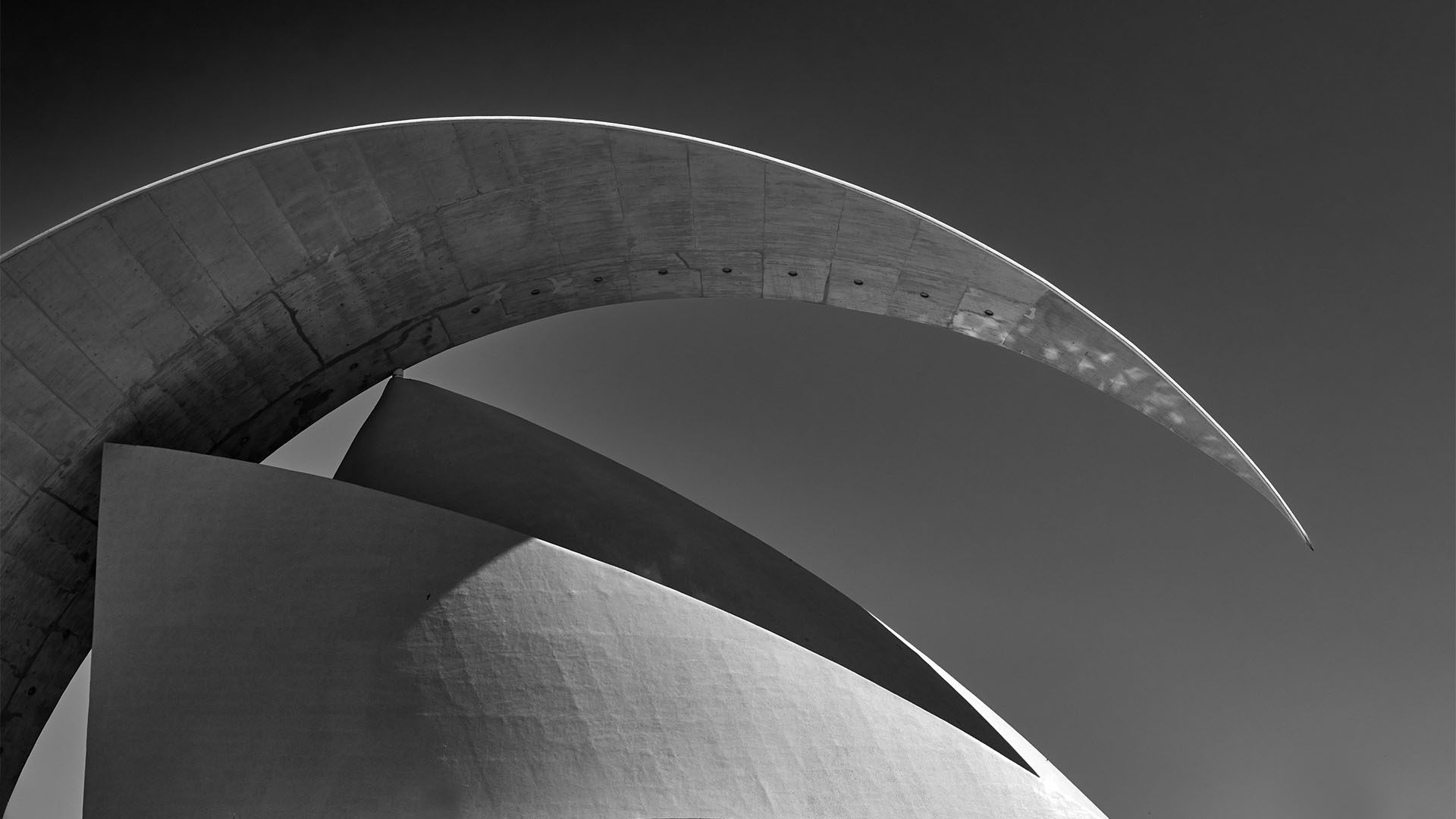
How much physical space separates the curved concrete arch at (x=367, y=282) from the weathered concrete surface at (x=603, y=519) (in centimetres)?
82

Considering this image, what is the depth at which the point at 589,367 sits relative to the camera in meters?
24.5

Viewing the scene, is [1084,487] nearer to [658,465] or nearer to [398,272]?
[658,465]

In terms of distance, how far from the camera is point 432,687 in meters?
9.25

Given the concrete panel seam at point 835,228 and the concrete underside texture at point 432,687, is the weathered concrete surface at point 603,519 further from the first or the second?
the concrete panel seam at point 835,228

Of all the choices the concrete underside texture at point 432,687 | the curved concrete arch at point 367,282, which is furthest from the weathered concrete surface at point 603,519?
the concrete underside texture at point 432,687

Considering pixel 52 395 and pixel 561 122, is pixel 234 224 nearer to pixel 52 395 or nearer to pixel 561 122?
pixel 52 395

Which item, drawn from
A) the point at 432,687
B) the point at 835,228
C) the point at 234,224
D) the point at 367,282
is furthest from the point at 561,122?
the point at 432,687

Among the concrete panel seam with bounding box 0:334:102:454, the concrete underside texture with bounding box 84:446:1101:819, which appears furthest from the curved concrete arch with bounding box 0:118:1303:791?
the concrete underside texture with bounding box 84:446:1101:819

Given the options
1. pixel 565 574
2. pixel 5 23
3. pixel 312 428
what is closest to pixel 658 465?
pixel 312 428

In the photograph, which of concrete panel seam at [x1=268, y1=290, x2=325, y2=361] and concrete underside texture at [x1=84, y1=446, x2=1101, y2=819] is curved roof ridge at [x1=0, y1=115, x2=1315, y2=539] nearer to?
concrete panel seam at [x1=268, y1=290, x2=325, y2=361]

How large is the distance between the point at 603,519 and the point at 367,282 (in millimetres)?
3176

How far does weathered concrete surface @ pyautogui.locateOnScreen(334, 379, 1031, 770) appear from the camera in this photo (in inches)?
448

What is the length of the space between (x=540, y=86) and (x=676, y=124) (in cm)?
249

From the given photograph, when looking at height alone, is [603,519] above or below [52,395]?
below
